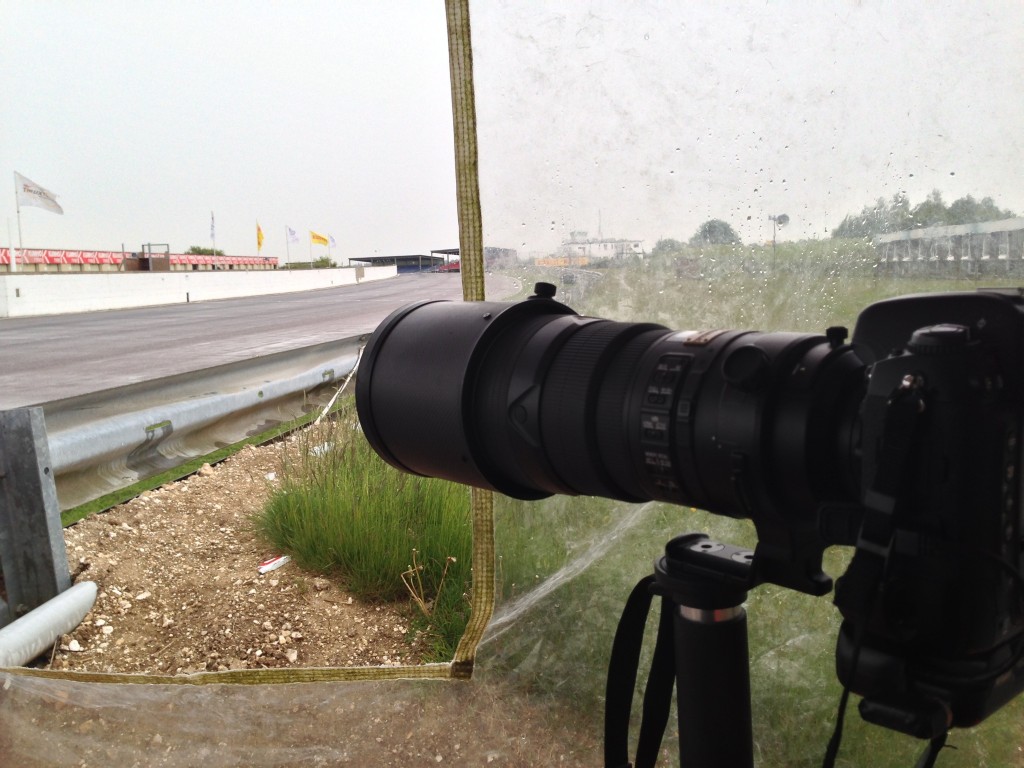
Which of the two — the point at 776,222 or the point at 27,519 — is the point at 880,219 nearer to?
the point at 776,222

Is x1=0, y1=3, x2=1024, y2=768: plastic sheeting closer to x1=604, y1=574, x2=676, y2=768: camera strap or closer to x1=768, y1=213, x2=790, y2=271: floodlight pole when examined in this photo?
x1=768, y1=213, x2=790, y2=271: floodlight pole

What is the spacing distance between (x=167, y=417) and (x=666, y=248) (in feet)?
9.92

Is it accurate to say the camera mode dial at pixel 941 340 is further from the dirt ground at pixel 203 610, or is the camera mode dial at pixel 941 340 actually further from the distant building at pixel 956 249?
the dirt ground at pixel 203 610

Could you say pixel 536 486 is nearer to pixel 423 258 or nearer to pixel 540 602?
pixel 540 602

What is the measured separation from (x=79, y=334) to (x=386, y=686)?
14599 mm

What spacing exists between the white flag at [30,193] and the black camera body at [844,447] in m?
37.3

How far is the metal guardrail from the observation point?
12.7 feet

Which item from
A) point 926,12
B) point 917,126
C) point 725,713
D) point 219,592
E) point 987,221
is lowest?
point 219,592

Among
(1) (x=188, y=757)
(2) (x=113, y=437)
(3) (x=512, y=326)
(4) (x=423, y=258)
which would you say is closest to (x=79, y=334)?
(2) (x=113, y=437)

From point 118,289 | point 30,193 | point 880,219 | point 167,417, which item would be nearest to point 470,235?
point 880,219

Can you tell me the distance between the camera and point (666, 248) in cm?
258

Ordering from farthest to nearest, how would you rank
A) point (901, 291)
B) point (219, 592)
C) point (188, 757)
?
1. point (219, 592)
2. point (188, 757)
3. point (901, 291)

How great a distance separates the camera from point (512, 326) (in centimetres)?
172

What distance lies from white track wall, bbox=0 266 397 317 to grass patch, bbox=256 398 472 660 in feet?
70.3
